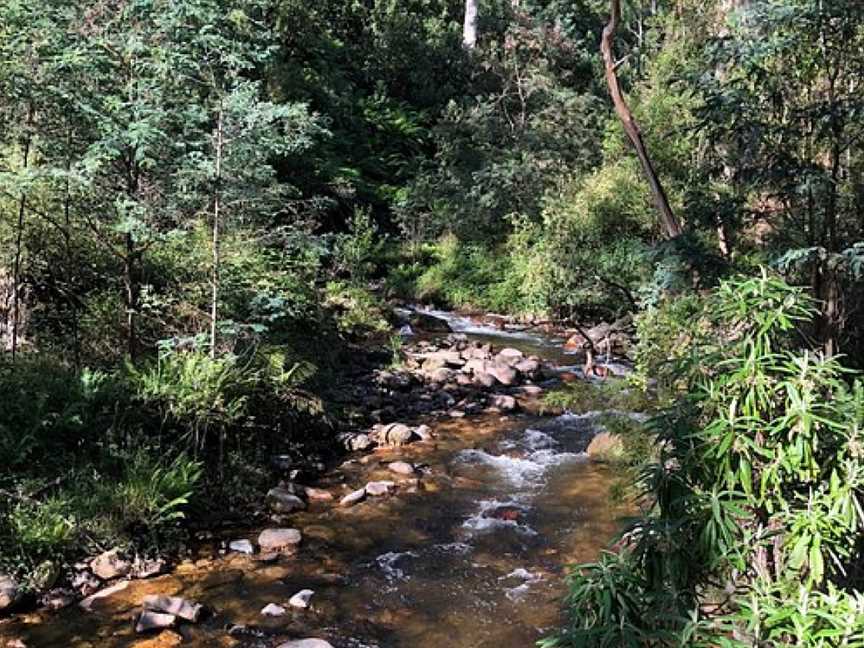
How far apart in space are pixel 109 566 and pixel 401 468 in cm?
325

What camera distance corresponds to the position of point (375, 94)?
26.3 m

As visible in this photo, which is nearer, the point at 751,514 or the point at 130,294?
the point at 751,514

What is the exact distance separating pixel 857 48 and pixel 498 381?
24.0 ft

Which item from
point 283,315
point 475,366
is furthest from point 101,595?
point 475,366

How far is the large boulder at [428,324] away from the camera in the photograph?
1551cm

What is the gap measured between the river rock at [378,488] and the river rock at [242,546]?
1529mm

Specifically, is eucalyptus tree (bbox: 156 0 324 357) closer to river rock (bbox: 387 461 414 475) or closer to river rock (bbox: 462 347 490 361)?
river rock (bbox: 387 461 414 475)

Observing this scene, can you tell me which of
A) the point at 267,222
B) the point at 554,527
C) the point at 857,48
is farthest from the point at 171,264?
the point at 857,48

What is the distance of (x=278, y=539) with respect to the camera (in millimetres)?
6453

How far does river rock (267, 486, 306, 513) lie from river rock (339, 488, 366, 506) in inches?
15.7

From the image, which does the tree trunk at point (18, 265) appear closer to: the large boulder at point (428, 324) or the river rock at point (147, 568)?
the river rock at point (147, 568)

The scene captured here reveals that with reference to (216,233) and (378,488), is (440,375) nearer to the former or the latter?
(378,488)

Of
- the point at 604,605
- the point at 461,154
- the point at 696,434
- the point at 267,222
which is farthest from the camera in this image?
the point at 461,154

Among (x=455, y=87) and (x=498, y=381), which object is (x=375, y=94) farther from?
(x=498, y=381)
